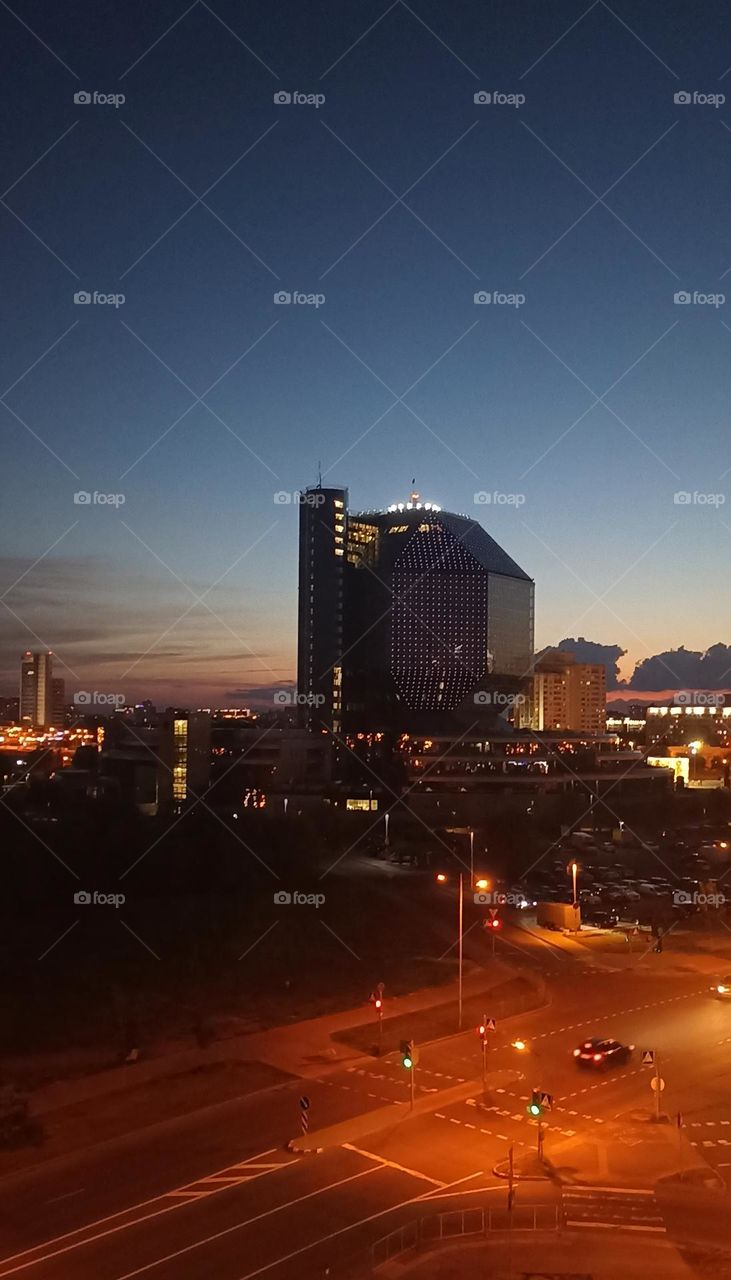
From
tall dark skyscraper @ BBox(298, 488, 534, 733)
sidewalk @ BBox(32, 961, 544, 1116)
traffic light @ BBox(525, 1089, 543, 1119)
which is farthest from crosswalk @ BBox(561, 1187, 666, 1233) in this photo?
tall dark skyscraper @ BBox(298, 488, 534, 733)

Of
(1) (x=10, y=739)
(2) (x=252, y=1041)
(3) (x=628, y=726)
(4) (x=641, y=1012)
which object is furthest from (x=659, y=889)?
(3) (x=628, y=726)

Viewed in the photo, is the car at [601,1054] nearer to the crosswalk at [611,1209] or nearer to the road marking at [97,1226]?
the crosswalk at [611,1209]

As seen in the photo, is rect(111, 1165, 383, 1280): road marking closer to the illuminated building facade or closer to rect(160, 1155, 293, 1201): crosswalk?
rect(160, 1155, 293, 1201): crosswalk

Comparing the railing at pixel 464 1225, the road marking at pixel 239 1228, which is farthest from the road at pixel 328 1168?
the railing at pixel 464 1225

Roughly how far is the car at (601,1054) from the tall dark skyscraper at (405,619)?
166ft

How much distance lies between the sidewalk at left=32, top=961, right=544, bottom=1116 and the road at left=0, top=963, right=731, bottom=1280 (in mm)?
540

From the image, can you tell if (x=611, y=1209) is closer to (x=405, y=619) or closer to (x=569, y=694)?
(x=405, y=619)

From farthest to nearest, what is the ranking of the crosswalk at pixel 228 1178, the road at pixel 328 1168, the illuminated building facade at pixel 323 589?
the illuminated building facade at pixel 323 589 < the crosswalk at pixel 228 1178 < the road at pixel 328 1168

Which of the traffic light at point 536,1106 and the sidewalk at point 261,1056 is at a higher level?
the traffic light at point 536,1106

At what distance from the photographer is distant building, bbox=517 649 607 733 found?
3720 inches

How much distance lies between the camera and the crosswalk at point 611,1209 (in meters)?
6.66

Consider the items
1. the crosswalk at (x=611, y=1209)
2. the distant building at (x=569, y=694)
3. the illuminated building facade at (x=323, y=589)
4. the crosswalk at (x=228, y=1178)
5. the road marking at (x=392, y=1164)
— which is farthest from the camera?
the distant building at (x=569, y=694)

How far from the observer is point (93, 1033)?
1118 cm

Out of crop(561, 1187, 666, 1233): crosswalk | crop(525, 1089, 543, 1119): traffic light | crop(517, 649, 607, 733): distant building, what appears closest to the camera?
crop(561, 1187, 666, 1233): crosswalk
